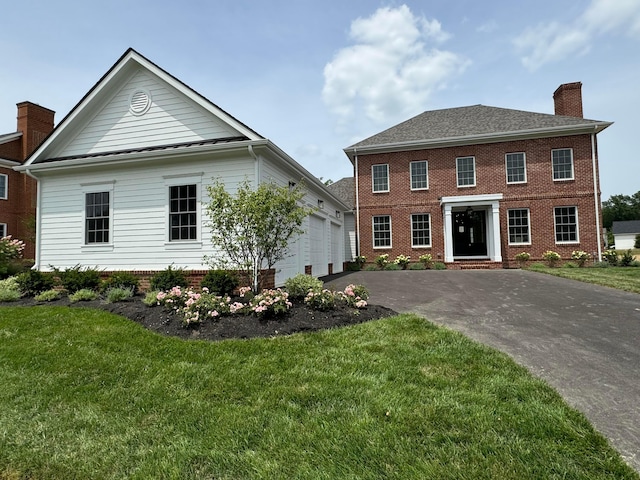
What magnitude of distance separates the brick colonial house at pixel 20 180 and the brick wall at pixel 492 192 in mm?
20235

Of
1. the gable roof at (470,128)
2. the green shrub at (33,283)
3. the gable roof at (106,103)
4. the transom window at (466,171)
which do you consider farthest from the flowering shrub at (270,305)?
the transom window at (466,171)

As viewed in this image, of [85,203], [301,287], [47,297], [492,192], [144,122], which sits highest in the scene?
[144,122]

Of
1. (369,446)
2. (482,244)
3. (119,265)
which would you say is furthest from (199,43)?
(482,244)

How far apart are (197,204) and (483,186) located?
1511cm

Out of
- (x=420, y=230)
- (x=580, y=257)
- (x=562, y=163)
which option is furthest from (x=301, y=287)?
(x=562, y=163)

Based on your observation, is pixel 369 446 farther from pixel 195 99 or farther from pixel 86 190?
pixel 86 190

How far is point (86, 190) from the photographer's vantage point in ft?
33.1

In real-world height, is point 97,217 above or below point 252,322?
above

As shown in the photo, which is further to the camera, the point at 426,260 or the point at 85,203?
the point at 426,260

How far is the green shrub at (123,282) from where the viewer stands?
8234mm

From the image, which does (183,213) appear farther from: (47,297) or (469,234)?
(469,234)

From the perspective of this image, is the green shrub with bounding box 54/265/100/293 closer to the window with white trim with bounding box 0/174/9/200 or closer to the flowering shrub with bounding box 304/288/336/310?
the flowering shrub with bounding box 304/288/336/310

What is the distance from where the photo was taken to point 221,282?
295 inches

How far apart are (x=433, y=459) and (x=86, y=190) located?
11.4m
